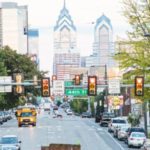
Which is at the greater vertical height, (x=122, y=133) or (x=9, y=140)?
(x=9, y=140)

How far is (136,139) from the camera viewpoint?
174 feet

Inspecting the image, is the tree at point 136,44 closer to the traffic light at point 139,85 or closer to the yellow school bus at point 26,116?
the traffic light at point 139,85

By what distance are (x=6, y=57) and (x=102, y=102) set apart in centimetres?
2709

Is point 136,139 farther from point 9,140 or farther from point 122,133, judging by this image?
point 9,140

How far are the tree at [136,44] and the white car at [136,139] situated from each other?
15.3 ft

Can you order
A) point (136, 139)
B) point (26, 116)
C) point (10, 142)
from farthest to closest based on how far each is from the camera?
point (26, 116) < point (136, 139) < point (10, 142)

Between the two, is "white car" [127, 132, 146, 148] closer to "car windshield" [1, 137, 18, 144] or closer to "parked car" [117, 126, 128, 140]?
"parked car" [117, 126, 128, 140]

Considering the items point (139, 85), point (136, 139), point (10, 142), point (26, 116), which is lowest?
point (136, 139)

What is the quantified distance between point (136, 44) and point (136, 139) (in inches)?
333

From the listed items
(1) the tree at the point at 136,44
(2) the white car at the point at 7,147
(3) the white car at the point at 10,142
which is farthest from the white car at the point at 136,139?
(2) the white car at the point at 7,147

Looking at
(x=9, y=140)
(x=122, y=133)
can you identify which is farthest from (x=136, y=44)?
(x=122, y=133)

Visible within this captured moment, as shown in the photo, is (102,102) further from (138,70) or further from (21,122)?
(138,70)

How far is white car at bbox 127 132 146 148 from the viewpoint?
173 ft

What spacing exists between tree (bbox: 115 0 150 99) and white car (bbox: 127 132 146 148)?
4650 mm
